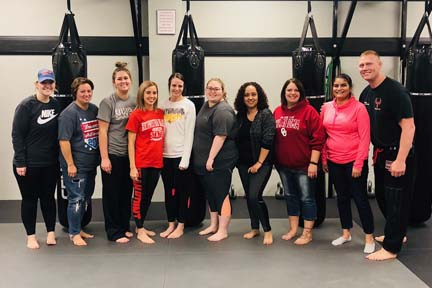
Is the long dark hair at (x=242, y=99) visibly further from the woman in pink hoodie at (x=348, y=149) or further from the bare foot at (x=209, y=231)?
the bare foot at (x=209, y=231)

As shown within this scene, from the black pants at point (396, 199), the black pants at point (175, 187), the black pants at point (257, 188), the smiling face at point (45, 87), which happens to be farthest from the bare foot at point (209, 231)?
the smiling face at point (45, 87)

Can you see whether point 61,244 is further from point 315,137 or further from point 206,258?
point 315,137

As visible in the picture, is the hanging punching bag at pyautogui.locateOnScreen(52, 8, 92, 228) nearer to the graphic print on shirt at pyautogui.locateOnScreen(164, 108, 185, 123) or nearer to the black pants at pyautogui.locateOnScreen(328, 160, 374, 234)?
the graphic print on shirt at pyautogui.locateOnScreen(164, 108, 185, 123)

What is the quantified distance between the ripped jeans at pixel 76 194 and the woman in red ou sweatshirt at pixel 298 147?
174 cm

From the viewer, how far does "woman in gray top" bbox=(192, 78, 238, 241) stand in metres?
4.15

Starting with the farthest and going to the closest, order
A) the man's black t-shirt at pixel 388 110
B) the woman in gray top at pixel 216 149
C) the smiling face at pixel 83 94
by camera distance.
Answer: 1. the woman in gray top at pixel 216 149
2. the smiling face at pixel 83 94
3. the man's black t-shirt at pixel 388 110

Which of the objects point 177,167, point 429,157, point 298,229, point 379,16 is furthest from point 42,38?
point 429,157

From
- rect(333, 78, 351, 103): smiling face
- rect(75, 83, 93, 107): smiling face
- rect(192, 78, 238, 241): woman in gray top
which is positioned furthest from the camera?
rect(192, 78, 238, 241): woman in gray top

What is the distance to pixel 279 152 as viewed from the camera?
4.18 m

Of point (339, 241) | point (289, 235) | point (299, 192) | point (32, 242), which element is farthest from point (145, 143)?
point (339, 241)

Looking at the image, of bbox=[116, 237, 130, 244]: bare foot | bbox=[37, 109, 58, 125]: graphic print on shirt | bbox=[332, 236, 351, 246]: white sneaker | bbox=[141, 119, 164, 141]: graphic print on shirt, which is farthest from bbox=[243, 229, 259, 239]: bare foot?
bbox=[37, 109, 58, 125]: graphic print on shirt

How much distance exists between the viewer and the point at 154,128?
164 inches

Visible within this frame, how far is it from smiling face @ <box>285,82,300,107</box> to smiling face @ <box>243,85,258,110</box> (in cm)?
28

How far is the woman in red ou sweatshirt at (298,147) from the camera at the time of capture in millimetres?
4055
